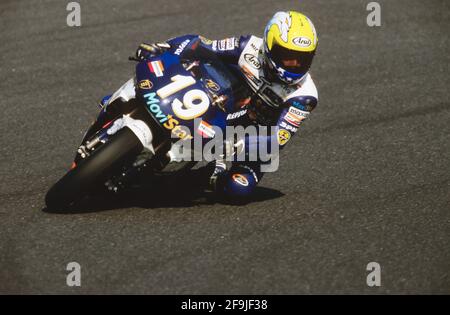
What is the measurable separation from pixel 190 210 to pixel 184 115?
0.97 m

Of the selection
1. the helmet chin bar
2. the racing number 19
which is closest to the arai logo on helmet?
the helmet chin bar

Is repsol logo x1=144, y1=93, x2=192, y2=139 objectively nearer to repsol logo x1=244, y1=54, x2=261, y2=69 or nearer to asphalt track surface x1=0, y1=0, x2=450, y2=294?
asphalt track surface x1=0, y1=0, x2=450, y2=294

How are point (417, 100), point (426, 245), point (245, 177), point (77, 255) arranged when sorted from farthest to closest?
point (417, 100) → point (245, 177) → point (426, 245) → point (77, 255)

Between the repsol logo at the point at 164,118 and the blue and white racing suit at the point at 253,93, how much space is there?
2.06 feet

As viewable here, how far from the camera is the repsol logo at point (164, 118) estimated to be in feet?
18.3

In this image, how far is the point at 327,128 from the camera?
809 cm

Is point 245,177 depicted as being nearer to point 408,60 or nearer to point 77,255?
point 77,255

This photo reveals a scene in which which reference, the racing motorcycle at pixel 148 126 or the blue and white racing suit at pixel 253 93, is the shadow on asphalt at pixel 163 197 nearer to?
the blue and white racing suit at pixel 253 93

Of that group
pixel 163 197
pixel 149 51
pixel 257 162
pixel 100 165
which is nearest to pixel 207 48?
pixel 149 51

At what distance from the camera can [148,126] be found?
5645mm

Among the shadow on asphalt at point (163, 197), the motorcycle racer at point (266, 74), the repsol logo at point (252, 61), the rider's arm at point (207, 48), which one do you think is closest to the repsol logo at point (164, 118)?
the motorcycle racer at point (266, 74)

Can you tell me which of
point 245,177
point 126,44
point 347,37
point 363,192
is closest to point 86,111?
point 126,44

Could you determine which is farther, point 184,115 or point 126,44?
point 126,44

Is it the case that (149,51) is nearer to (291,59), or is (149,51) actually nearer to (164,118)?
(164,118)
